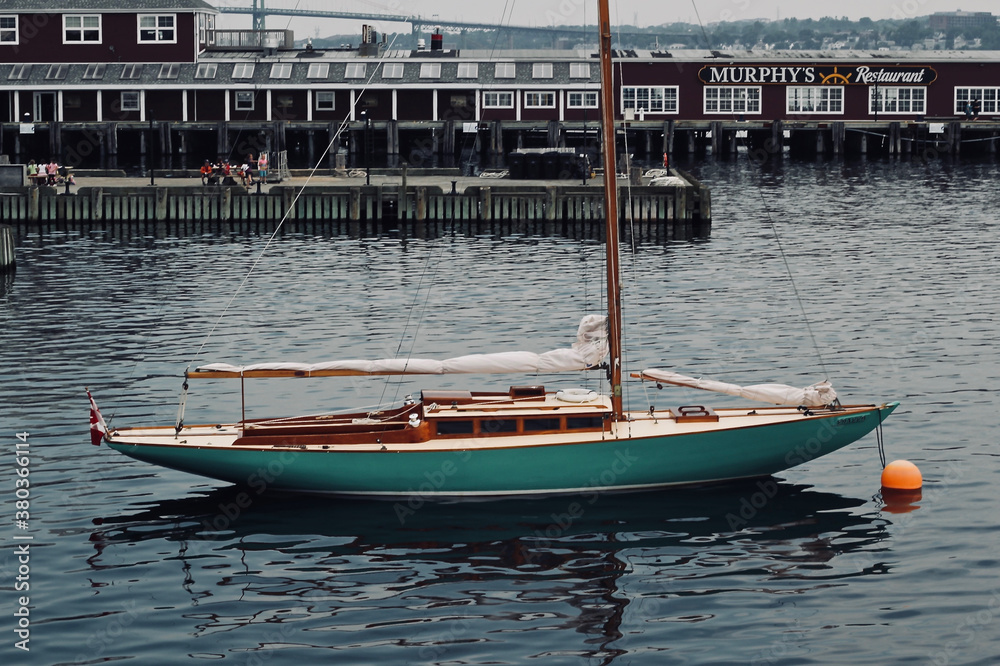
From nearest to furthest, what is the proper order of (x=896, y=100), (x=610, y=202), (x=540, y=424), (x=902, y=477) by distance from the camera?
(x=540, y=424) → (x=610, y=202) → (x=902, y=477) → (x=896, y=100)

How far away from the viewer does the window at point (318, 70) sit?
4006 inches

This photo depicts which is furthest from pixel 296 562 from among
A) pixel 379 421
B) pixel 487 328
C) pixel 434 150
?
pixel 434 150

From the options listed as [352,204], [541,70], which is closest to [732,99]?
[541,70]

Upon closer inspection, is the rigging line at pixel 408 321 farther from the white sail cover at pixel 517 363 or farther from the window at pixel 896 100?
the window at pixel 896 100

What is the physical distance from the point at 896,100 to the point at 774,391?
8413cm

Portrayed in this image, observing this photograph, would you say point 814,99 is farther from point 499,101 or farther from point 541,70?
point 499,101

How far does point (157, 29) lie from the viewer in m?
100

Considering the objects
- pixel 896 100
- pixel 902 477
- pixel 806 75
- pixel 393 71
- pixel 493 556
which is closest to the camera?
pixel 493 556

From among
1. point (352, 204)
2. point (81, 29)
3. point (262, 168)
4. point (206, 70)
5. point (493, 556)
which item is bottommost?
point (493, 556)

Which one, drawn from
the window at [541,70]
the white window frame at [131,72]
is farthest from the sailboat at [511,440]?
the window at [541,70]

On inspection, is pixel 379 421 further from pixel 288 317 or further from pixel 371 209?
pixel 371 209

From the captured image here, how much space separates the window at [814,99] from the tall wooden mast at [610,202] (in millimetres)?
81368

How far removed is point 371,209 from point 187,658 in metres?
47.5

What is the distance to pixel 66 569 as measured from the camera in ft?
77.7
